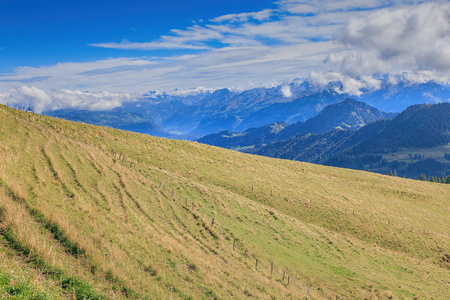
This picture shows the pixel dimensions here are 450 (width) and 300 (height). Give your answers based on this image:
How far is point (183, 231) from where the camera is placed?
75.9 feet

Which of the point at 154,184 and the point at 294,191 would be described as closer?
the point at 154,184

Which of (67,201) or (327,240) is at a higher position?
(67,201)

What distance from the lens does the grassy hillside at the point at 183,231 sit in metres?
10.8

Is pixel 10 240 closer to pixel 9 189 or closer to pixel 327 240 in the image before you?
pixel 9 189

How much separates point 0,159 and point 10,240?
11.1 meters

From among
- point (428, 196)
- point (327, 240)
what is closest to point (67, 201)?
point (327, 240)

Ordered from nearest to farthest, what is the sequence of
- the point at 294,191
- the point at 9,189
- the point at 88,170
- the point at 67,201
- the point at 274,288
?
the point at 9,189 → the point at 67,201 → the point at 274,288 → the point at 88,170 → the point at 294,191

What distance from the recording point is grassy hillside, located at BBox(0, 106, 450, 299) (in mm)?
10844

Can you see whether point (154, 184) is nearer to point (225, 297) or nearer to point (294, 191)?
point (225, 297)

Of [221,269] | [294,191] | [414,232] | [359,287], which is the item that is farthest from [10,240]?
[414,232]

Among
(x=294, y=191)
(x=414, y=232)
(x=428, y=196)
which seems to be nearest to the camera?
(x=414, y=232)

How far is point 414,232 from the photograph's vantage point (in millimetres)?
45969

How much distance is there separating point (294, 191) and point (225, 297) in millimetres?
38558

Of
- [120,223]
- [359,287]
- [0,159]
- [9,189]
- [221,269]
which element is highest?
[0,159]
